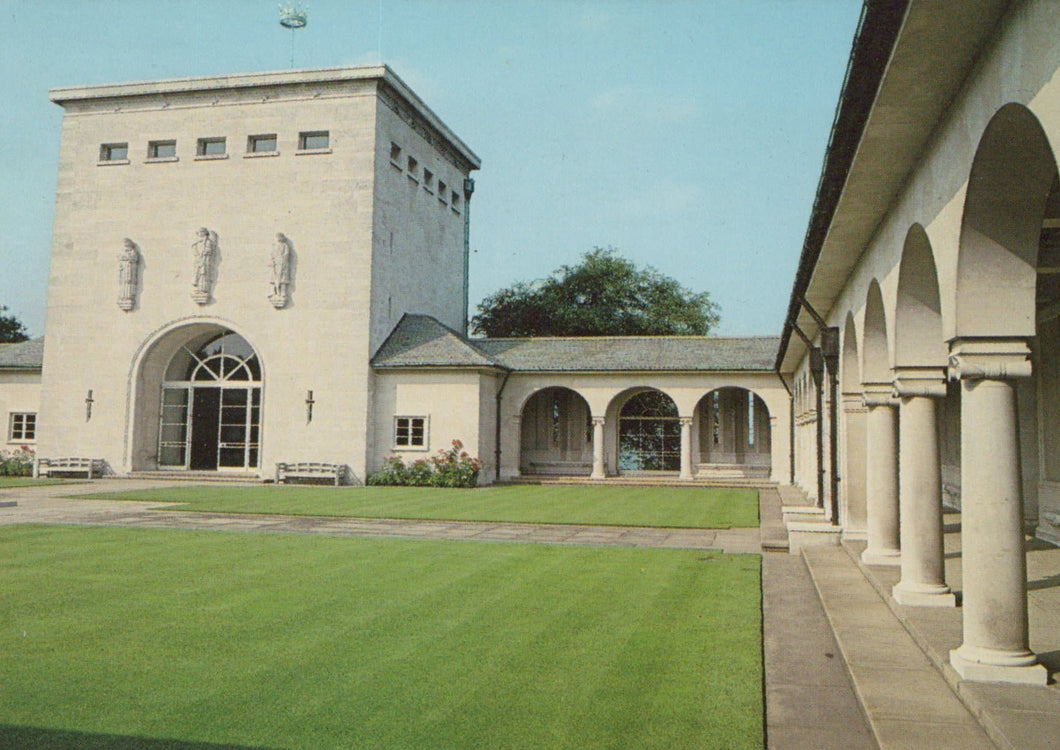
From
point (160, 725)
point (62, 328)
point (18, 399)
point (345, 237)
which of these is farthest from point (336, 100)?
point (160, 725)

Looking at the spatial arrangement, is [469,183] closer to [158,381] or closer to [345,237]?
[345,237]

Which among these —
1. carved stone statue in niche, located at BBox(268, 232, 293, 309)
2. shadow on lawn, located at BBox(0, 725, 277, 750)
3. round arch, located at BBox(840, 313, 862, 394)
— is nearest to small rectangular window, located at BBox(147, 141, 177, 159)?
carved stone statue in niche, located at BBox(268, 232, 293, 309)

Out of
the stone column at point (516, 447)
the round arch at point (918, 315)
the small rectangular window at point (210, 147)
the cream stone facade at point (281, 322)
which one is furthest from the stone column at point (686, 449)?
the round arch at point (918, 315)

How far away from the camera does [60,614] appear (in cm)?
796

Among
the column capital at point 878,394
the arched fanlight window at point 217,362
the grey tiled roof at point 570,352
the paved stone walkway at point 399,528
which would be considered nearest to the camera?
the column capital at point 878,394

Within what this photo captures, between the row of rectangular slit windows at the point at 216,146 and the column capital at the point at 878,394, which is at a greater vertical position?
the row of rectangular slit windows at the point at 216,146

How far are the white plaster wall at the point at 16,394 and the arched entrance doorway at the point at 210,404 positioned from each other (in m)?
5.81

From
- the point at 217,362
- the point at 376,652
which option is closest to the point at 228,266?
the point at 217,362

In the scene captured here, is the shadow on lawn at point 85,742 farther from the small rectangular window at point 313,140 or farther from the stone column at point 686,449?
the small rectangular window at point 313,140

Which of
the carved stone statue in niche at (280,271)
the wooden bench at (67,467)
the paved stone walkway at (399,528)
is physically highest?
the carved stone statue in niche at (280,271)

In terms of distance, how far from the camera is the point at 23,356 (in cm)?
3475

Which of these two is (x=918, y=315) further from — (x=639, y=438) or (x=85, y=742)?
(x=639, y=438)

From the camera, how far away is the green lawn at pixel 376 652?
16.5ft

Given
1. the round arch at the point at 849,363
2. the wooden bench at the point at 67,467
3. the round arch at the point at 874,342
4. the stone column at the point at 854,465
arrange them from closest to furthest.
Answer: the round arch at the point at 874,342
the stone column at the point at 854,465
the round arch at the point at 849,363
the wooden bench at the point at 67,467
